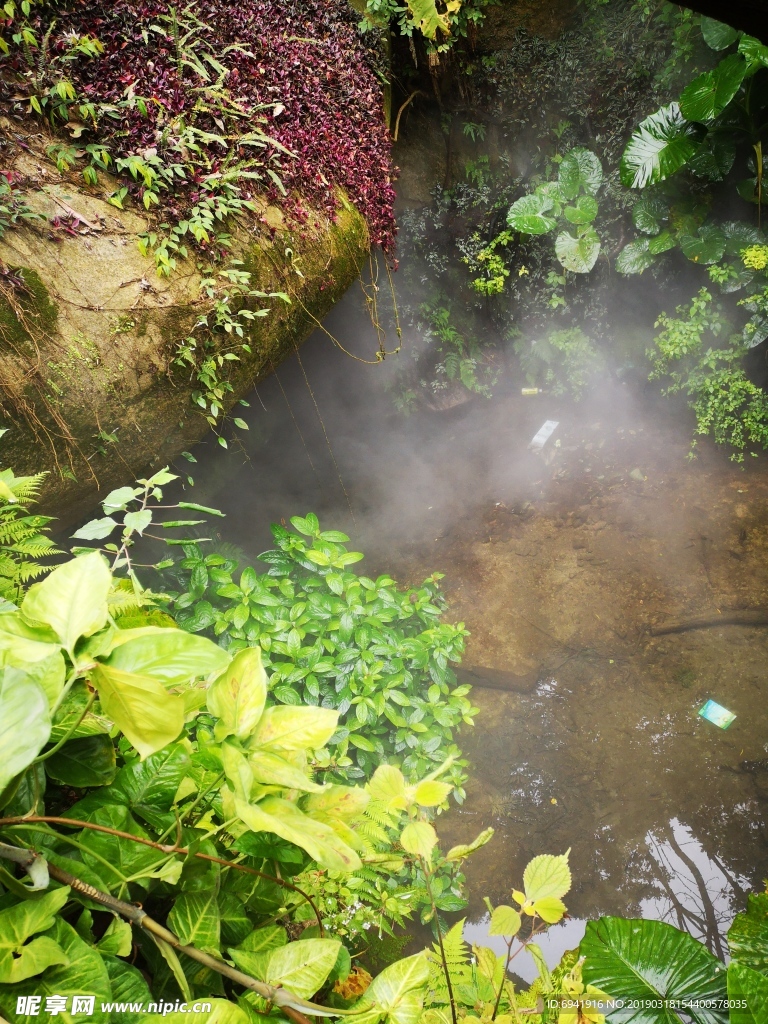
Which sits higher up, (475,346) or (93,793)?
(93,793)

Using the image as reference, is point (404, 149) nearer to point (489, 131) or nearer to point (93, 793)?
point (489, 131)

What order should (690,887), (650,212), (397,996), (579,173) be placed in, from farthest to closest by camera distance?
(579,173), (650,212), (690,887), (397,996)

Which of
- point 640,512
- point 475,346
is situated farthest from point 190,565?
point 475,346

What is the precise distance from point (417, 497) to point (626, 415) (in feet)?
9.19

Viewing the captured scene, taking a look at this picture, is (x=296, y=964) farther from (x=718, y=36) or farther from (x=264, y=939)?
(x=718, y=36)

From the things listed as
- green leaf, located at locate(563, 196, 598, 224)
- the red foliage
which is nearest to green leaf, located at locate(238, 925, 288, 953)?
the red foliage

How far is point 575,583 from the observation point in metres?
4.86

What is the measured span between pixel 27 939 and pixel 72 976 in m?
0.06

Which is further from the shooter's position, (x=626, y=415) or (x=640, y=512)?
(x=626, y=415)

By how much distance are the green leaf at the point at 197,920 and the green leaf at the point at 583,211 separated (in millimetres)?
6491

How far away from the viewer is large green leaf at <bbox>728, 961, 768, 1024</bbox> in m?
0.89

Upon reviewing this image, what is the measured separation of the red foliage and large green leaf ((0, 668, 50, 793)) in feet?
9.62

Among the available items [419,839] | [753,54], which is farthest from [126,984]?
[753,54]

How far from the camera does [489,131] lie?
6.01 m
